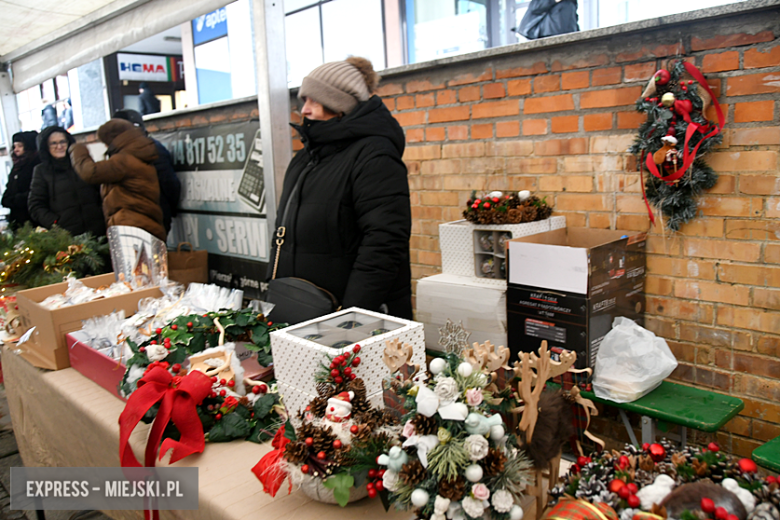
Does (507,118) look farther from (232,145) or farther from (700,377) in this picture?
(232,145)

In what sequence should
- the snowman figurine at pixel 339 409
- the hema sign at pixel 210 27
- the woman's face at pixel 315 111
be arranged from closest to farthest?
the snowman figurine at pixel 339 409
the woman's face at pixel 315 111
the hema sign at pixel 210 27

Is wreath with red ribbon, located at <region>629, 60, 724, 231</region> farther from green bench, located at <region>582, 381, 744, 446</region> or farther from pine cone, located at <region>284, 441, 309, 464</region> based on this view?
pine cone, located at <region>284, 441, 309, 464</region>

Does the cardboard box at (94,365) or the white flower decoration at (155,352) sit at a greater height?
the white flower decoration at (155,352)

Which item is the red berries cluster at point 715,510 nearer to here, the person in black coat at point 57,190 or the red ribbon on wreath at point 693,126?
the red ribbon on wreath at point 693,126

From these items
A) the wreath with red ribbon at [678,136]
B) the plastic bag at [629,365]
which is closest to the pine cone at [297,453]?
the plastic bag at [629,365]

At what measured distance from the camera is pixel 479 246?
2416mm

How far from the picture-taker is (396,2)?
5.88 meters

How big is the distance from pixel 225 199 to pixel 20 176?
230cm

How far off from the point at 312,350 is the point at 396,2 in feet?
18.1

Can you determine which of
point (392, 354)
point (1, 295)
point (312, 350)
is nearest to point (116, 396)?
point (312, 350)

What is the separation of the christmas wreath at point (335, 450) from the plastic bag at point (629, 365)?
1.19m

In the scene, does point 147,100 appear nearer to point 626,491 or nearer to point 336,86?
point 336,86

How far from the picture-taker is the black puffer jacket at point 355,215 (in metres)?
1.91

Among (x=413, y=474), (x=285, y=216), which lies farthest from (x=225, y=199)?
(x=413, y=474)
